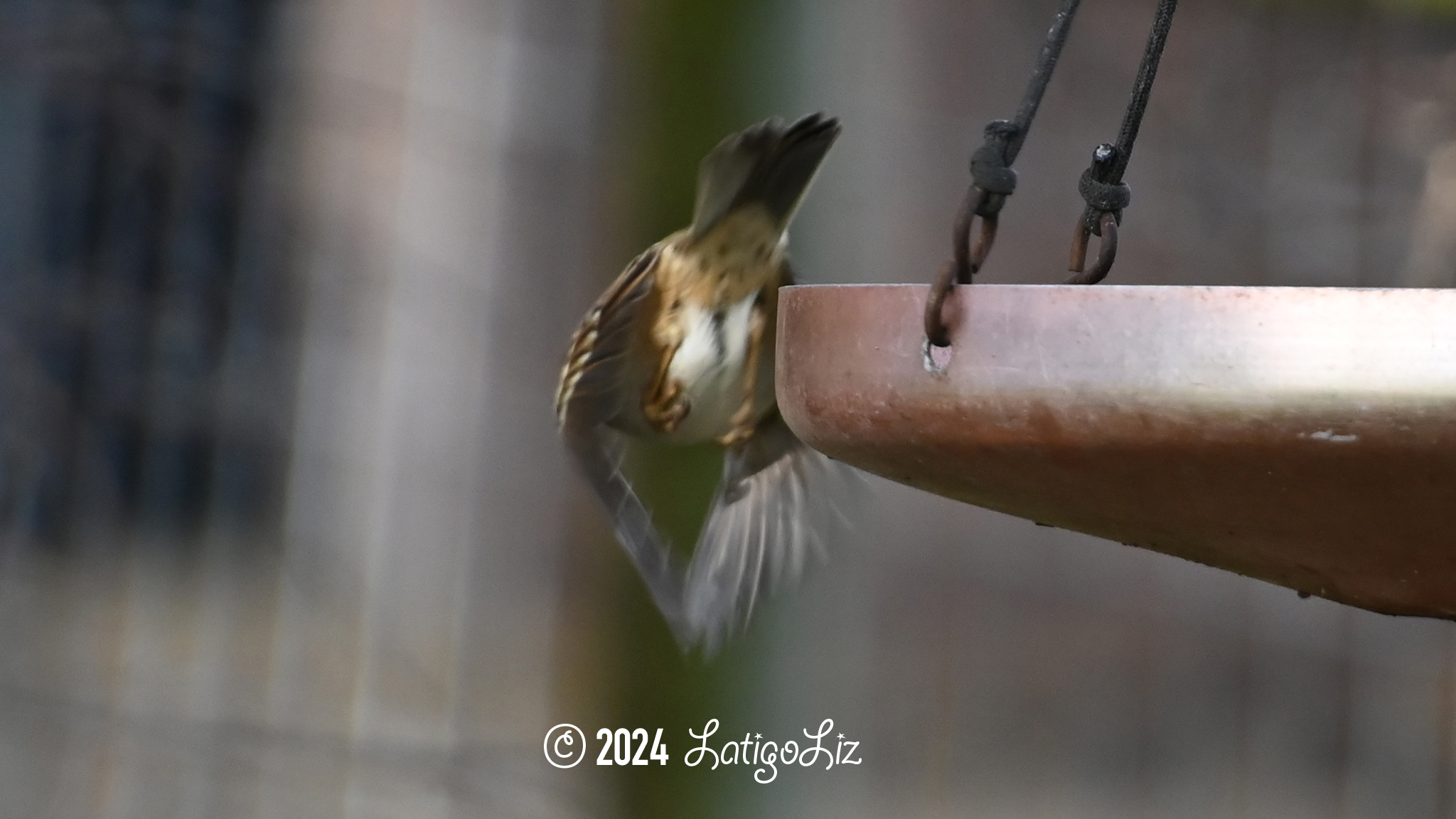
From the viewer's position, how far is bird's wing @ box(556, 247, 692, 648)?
158 centimetres

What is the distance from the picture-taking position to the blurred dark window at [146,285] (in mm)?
2021

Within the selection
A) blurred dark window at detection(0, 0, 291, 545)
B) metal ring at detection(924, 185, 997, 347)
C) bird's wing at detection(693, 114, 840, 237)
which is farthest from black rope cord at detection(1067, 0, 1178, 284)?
blurred dark window at detection(0, 0, 291, 545)

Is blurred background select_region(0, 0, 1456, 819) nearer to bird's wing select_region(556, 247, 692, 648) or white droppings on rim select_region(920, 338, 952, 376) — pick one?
bird's wing select_region(556, 247, 692, 648)

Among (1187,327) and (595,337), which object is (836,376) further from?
(595,337)

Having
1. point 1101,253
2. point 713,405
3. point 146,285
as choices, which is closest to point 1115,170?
point 1101,253

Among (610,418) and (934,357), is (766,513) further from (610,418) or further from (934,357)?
(934,357)

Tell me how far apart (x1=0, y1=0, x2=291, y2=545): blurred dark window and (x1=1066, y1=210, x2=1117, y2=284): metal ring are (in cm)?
152

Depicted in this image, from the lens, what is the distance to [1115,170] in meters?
0.87

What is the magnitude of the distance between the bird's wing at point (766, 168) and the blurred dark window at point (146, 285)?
0.80 meters
